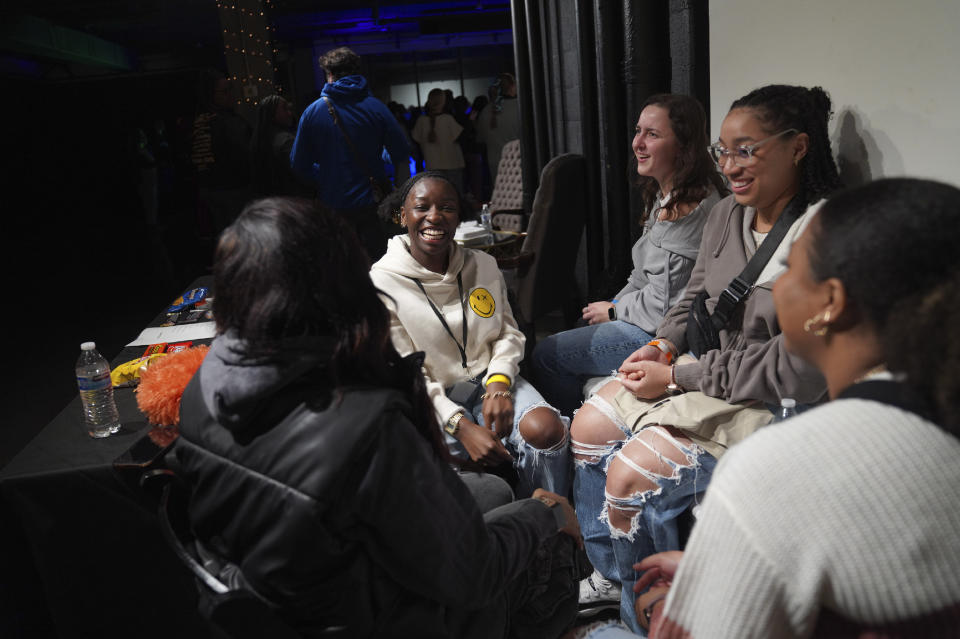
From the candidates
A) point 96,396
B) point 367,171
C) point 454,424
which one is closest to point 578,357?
point 454,424

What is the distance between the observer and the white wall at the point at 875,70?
5.29 feet

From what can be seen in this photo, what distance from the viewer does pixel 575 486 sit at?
2240mm

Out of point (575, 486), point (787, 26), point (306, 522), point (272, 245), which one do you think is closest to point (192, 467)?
point (306, 522)

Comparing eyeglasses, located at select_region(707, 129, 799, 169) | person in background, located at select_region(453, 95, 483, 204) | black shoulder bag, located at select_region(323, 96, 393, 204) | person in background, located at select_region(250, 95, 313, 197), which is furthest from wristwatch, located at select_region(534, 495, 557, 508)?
person in background, located at select_region(453, 95, 483, 204)

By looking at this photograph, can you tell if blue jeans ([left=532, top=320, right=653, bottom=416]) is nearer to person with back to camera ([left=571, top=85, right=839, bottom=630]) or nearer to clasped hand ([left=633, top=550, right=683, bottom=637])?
person with back to camera ([left=571, top=85, right=839, bottom=630])

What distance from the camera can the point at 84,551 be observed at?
68.3 inches

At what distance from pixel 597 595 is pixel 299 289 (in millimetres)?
1461

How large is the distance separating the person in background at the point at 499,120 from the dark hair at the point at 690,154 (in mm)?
5038

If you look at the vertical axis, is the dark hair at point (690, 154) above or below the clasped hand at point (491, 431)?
above

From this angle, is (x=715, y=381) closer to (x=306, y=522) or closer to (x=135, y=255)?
(x=306, y=522)

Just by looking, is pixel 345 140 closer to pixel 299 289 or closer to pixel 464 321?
pixel 464 321

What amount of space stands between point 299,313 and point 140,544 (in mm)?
1014

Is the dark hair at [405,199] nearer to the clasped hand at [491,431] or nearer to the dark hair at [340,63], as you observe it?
the clasped hand at [491,431]

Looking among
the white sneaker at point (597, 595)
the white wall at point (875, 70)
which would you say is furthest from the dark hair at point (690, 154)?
the white sneaker at point (597, 595)
